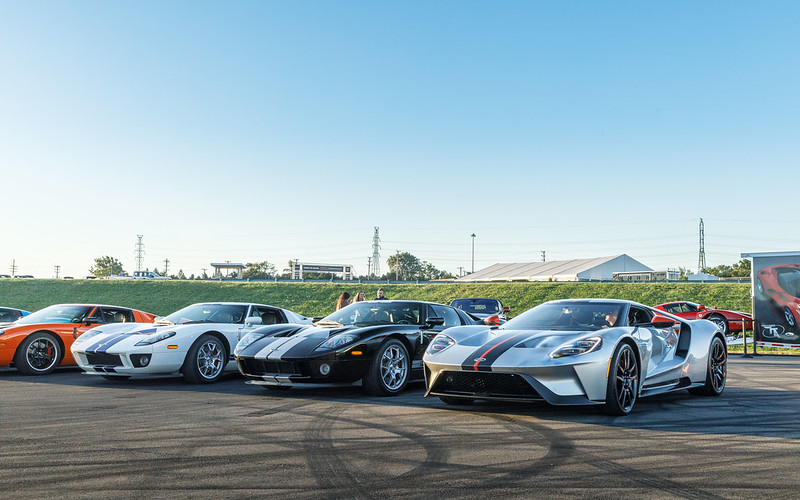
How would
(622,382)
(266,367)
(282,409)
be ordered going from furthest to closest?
1. (266,367)
2. (282,409)
3. (622,382)

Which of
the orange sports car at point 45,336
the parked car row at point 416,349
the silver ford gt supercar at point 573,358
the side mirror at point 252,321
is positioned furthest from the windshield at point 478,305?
the silver ford gt supercar at point 573,358

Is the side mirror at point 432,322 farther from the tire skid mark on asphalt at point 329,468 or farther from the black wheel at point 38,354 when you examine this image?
the black wheel at point 38,354

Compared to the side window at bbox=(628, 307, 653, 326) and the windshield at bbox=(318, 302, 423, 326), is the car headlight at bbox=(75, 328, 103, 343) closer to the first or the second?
the windshield at bbox=(318, 302, 423, 326)

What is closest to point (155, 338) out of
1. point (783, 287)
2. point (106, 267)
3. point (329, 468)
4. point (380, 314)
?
point (380, 314)

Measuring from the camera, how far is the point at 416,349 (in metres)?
9.41

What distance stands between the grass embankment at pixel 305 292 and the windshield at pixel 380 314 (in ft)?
99.6

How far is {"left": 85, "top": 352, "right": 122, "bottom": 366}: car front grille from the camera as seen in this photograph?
9969mm

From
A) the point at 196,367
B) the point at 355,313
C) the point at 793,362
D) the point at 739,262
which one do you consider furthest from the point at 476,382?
the point at 739,262

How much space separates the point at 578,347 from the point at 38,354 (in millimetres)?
8942

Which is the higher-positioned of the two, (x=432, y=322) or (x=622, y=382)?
(x=432, y=322)

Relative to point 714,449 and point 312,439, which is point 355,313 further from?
point 714,449

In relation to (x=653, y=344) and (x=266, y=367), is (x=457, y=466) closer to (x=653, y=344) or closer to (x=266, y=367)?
(x=653, y=344)

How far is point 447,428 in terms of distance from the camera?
627 centimetres

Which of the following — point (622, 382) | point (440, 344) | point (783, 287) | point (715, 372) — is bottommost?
point (715, 372)
